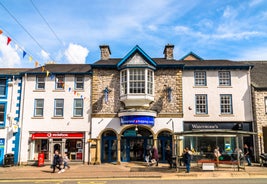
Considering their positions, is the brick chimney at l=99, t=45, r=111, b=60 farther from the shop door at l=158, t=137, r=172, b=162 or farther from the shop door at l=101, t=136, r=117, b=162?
the shop door at l=158, t=137, r=172, b=162

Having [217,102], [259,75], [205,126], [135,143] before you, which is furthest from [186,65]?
[135,143]

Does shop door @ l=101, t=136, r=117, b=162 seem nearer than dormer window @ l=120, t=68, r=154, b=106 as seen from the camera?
No

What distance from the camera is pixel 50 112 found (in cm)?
2295

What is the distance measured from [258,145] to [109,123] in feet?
43.8

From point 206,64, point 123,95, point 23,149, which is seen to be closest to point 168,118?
point 123,95

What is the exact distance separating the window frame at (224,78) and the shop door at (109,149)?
37.8 feet

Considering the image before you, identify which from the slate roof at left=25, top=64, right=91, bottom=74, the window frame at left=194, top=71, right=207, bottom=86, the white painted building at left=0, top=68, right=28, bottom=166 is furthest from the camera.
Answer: the window frame at left=194, top=71, right=207, bottom=86

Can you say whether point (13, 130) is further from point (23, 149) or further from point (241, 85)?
point (241, 85)

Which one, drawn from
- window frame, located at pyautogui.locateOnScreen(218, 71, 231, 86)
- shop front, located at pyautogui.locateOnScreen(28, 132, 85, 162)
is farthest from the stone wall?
window frame, located at pyautogui.locateOnScreen(218, 71, 231, 86)

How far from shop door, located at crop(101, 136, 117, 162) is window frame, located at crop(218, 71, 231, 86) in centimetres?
1152

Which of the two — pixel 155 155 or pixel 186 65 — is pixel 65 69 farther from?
pixel 155 155

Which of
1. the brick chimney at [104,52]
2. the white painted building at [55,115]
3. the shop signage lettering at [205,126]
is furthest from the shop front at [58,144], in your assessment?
the shop signage lettering at [205,126]

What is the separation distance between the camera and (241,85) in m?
23.4

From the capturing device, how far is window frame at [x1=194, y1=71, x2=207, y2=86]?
2383cm
